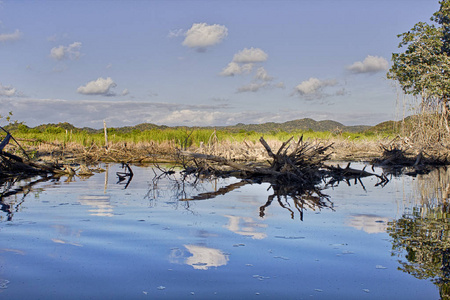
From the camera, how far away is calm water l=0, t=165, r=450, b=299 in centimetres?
339

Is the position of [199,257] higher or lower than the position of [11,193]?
lower

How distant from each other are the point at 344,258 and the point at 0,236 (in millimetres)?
4070

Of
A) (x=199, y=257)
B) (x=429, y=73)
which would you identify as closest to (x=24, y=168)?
(x=199, y=257)

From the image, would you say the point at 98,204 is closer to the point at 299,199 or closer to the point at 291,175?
the point at 299,199

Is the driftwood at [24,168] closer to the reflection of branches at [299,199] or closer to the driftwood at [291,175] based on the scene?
the driftwood at [291,175]

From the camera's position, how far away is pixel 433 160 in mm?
19812

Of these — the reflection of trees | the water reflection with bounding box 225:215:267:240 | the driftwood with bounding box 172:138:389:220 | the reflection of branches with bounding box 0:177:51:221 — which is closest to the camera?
the water reflection with bounding box 225:215:267:240

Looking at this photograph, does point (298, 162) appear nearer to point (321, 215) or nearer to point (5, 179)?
point (321, 215)

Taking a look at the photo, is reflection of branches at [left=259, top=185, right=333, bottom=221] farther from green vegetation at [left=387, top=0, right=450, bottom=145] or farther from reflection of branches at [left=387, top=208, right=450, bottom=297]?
green vegetation at [left=387, top=0, right=450, bottom=145]

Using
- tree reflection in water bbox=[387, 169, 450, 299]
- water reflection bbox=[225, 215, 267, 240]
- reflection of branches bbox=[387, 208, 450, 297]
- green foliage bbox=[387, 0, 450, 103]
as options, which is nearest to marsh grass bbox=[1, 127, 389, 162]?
green foliage bbox=[387, 0, 450, 103]

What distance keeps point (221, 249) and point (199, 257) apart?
0.39 metres

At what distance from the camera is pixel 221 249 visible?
455cm

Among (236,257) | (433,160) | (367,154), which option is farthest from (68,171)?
(367,154)

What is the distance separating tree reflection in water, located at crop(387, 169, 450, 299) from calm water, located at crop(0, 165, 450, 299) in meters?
0.01
